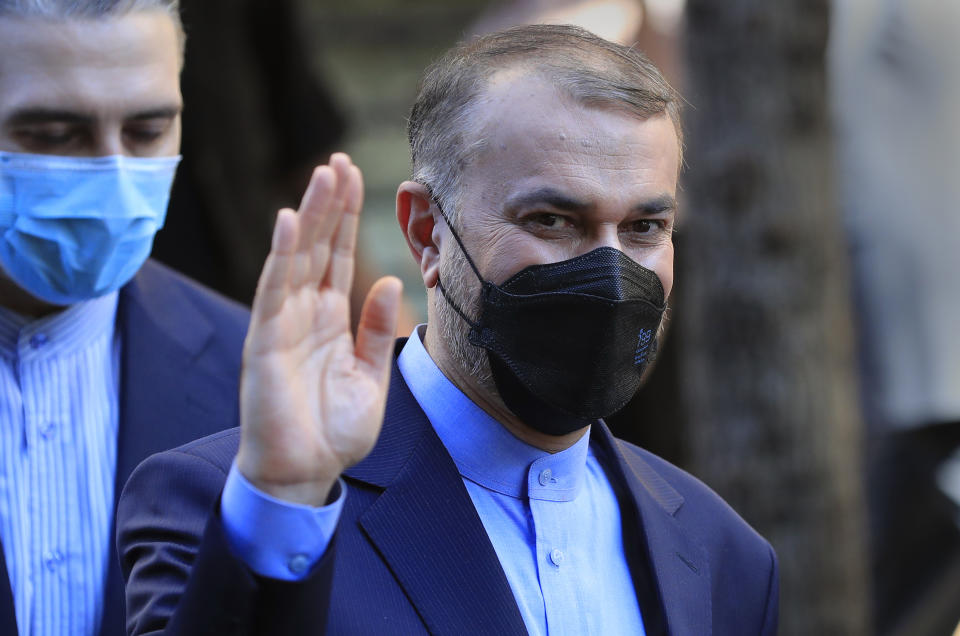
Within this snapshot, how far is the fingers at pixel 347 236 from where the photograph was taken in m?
2.01

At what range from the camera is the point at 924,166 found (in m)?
6.36

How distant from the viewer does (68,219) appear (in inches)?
123

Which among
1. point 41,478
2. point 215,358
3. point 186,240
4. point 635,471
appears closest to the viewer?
point 635,471

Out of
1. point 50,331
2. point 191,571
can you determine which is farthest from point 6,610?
point 191,571

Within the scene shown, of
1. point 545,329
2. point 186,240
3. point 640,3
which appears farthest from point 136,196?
point 640,3

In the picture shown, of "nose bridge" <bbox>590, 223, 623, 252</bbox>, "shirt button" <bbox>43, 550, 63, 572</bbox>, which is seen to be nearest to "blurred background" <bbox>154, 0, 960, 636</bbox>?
"nose bridge" <bbox>590, 223, 623, 252</bbox>

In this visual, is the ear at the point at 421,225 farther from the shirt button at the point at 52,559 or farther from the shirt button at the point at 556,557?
the shirt button at the point at 52,559

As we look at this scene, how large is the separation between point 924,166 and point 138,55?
4.36m

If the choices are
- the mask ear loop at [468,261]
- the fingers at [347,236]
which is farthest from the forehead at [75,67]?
the fingers at [347,236]

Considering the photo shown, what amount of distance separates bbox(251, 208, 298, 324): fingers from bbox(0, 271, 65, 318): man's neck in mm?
1400

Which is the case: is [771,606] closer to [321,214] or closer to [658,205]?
[658,205]

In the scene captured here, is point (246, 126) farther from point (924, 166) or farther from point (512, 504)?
point (512, 504)

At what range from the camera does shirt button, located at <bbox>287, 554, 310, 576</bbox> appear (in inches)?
77.3

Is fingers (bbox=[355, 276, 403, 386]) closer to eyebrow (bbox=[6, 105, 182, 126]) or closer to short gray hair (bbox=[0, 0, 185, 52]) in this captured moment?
eyebrow (bbox=[6, 105, 182, 126])
